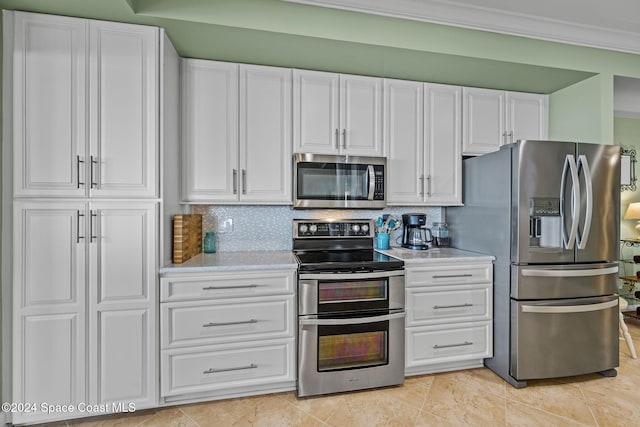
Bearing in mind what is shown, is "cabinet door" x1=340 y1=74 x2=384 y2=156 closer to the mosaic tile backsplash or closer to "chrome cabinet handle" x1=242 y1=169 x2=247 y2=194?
the mosaic tile backsplash

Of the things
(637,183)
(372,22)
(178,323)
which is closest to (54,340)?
(178,323)

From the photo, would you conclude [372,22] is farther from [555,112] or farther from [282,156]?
[555,112]

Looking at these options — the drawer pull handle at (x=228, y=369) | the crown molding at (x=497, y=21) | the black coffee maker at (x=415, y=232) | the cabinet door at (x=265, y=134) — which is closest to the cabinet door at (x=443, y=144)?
the black coffee maker at (x=415, y=232)

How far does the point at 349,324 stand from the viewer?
83.3 inches

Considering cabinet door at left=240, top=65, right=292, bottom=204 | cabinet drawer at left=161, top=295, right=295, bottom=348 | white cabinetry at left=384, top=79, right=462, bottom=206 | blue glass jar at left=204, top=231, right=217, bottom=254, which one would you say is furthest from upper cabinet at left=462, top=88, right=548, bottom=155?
blue glass jar at left=204, top=231, right=217, bottom=254

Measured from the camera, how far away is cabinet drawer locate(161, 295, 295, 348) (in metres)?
1.98

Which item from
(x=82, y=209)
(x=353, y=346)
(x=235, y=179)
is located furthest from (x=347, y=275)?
(x=82, y=209)

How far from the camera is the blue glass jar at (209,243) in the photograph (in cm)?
255

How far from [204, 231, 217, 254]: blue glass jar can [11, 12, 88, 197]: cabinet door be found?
2.95 feet

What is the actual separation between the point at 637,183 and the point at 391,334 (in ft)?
12.7

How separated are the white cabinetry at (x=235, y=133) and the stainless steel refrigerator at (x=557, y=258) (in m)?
1.64

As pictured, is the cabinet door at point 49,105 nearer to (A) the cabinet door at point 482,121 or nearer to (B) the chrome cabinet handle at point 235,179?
(B) the chrome cabinet handle at point 235,179

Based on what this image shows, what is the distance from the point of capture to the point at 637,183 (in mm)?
3844

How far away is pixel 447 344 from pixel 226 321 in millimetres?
1592
